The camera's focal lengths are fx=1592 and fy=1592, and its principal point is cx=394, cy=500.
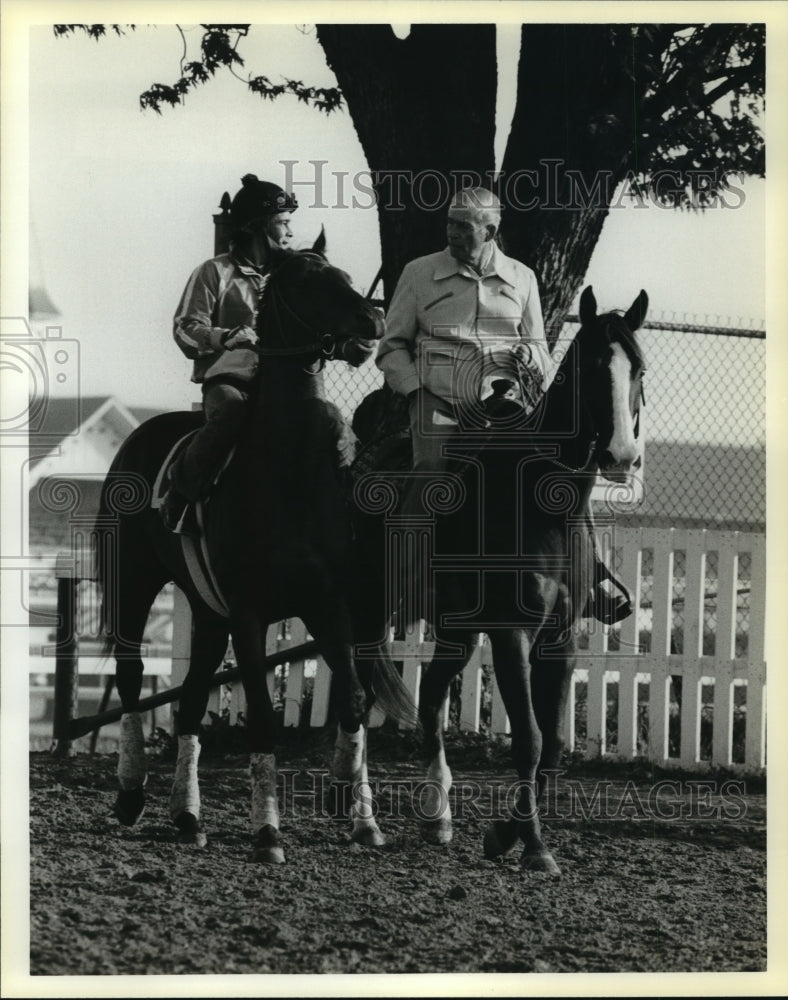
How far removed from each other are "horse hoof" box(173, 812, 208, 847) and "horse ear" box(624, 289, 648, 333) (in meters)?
2.76

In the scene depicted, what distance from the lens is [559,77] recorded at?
23.1ft

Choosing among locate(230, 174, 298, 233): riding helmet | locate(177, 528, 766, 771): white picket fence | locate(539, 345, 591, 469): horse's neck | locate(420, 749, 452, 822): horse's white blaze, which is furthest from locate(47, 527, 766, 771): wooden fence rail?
locate(230, 174, 298, 233): riding helmet

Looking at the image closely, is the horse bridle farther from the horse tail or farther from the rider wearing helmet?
the horse tail

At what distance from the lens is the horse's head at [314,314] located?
20.5 feet

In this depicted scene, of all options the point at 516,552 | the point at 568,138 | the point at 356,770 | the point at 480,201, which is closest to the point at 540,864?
the point at 356,770

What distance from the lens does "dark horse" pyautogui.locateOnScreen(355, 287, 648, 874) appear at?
6.57 m

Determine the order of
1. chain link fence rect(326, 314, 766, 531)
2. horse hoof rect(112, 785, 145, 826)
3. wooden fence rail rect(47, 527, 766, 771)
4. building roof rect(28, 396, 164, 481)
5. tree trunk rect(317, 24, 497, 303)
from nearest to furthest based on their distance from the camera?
building roof rect(28, 396, 164, 481)
horse hoof rect(112, 785, 145, 826)
tree trunk rect(317, 24, 497, 303)
chain link fence rect(326, 314, 766, 531)
wooden fence rail rect(47, 527, 766, 771)

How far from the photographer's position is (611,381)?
638 centimetres

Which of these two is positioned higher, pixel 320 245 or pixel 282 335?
pixel 320 245

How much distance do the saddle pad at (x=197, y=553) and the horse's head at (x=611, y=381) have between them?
1668 mm

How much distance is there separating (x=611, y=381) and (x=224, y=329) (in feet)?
5.39

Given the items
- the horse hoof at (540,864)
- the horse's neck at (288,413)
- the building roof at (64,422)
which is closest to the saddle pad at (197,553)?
the building roof at (64,422)

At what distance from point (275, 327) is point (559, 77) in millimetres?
1768

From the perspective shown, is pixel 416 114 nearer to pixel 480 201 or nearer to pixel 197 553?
pixel 480 201
